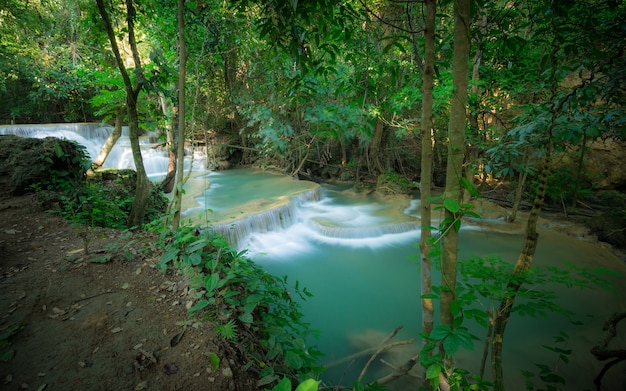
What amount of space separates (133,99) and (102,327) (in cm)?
315

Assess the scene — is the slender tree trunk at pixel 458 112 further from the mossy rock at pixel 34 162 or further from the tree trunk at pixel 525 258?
the mossy rock at pixel 34 162

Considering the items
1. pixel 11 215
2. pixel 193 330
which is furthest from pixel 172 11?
pixel 193 330

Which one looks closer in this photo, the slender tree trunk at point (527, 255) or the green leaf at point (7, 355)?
the green leaf at point (7, 355)

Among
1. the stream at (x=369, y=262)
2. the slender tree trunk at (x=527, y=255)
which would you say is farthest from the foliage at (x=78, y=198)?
the slender tree trunk at (x=527, y=255)

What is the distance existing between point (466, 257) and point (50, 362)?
7529mm

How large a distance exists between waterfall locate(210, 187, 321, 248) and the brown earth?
11.5 ft

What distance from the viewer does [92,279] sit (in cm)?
259

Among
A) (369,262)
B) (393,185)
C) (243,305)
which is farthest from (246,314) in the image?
(393,185)

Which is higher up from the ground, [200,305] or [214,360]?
[200,305]

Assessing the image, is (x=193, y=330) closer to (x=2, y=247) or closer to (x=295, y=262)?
(x=2, y=247)

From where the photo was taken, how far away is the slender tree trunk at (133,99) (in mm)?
3628

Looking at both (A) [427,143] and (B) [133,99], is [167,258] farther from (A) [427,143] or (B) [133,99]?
(B) [133,99]

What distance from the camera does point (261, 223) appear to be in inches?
320

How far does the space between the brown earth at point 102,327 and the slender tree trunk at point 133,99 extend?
95cm
